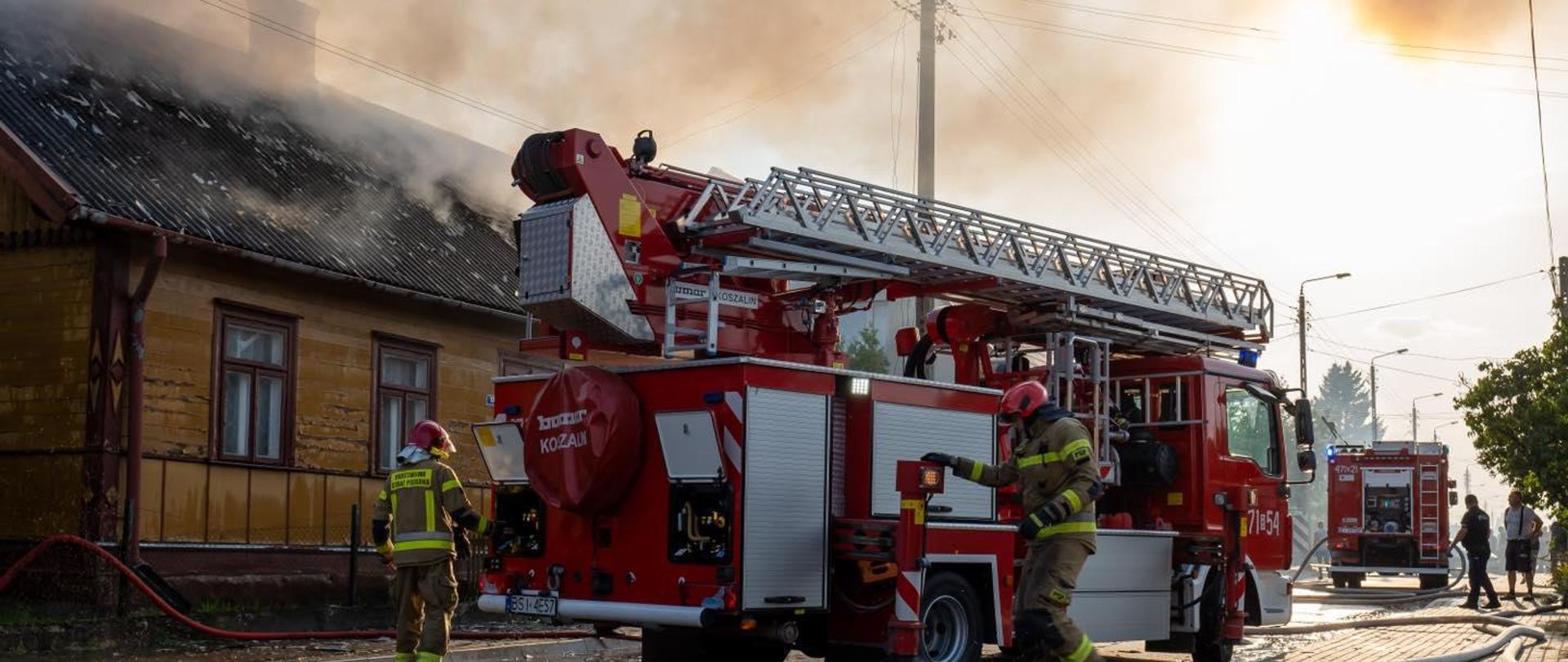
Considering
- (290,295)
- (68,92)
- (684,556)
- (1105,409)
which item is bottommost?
(684,556)

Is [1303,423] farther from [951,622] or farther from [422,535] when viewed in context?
[422,535]

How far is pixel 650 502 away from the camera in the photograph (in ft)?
31.4

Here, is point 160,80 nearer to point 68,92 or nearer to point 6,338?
point 68,92

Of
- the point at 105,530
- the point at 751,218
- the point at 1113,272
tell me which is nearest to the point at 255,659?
the point at 105,530

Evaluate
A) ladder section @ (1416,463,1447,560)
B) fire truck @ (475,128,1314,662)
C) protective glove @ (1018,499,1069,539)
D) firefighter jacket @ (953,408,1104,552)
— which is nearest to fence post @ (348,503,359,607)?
fire truck @ (475,128,1314,662)

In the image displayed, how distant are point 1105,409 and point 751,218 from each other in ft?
12.7

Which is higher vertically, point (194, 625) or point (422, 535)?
point (422, 535)

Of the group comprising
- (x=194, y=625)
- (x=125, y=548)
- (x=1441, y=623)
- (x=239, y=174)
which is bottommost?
(x=1441, y=623)

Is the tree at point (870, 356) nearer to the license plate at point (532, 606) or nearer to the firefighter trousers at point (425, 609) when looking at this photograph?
the license plate at point (532, 606)

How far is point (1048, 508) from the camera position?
9.01 m

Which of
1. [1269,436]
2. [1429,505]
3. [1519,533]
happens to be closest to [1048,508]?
[1269,436]

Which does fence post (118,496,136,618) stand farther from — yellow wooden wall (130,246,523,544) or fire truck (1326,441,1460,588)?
fire truck (1326,441,1460,588)

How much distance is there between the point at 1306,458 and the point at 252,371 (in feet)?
32.2

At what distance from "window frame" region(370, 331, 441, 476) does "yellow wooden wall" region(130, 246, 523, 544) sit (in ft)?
0.22
